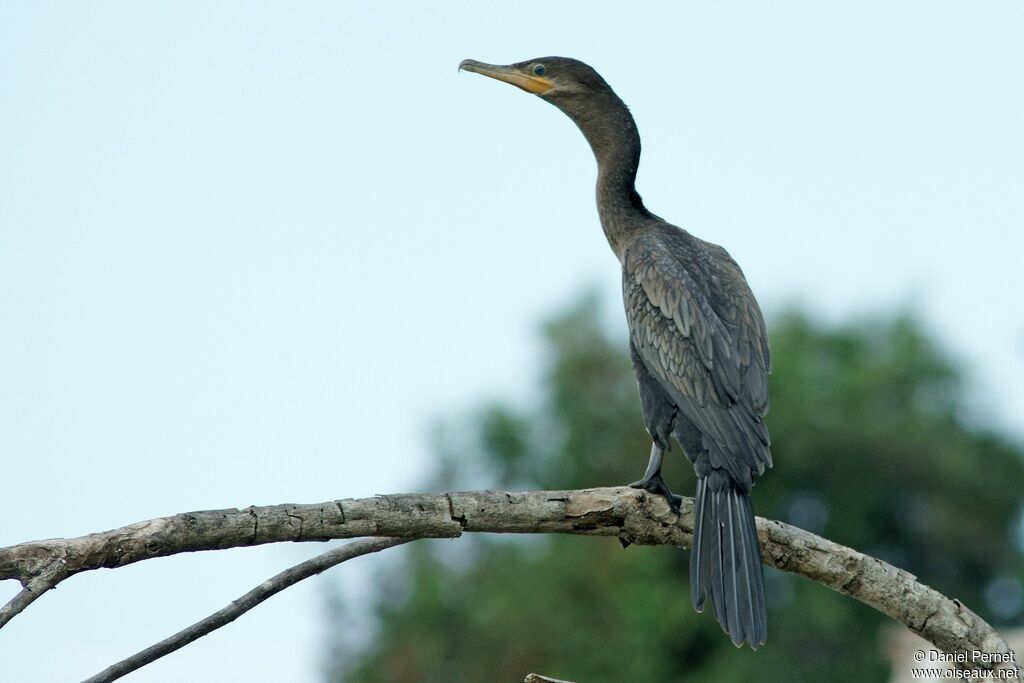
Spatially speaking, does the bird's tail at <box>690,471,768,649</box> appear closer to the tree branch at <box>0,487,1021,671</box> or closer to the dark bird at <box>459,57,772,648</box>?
the dark bird at <box>459,57,772,648</box>

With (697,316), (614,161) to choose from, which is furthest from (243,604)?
(614,161)

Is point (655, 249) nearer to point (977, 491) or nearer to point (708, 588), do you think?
point (708, 588)

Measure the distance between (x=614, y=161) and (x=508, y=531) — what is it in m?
2.87

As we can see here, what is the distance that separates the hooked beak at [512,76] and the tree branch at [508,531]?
8.49ft

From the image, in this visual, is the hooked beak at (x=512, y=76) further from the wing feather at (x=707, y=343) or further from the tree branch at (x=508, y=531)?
the tree branch at (x=508, y=531)

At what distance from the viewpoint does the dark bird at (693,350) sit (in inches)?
206

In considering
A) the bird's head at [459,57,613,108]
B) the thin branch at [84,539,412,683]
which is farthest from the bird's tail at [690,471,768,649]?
the bird's head at [459,57,613,108]

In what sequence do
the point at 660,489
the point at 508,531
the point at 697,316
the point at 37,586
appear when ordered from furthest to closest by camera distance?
the point at 697,316 → the point at 660,489 → the point at 508,531 → the point at 37,586

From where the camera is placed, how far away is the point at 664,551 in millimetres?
36281

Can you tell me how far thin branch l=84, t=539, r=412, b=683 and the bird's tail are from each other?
119 centimetres

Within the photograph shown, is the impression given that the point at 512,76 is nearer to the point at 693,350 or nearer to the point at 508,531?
the point at 693,350

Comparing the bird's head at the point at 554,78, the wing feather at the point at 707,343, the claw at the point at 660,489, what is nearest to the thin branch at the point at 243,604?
the claw at the point at 660,489

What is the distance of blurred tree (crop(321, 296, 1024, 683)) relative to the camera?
116 ft

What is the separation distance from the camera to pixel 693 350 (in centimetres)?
594
